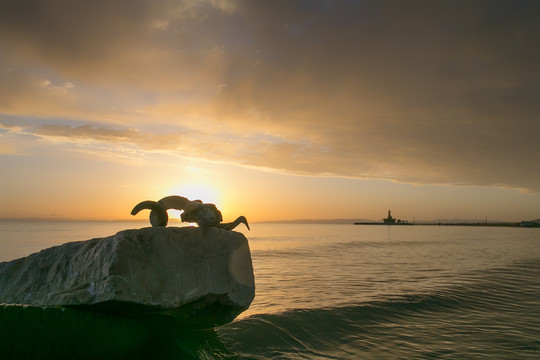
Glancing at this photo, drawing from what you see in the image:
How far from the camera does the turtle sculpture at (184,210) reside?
20.6ft

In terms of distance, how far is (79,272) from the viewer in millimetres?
5281

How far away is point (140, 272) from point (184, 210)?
5.26ft

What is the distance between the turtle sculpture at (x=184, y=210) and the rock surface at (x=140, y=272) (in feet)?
0.69

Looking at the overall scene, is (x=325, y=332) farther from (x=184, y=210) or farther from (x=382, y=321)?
(x=184, y=210)

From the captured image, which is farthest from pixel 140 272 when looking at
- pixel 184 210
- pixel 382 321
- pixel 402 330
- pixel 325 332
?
pixel 382 321

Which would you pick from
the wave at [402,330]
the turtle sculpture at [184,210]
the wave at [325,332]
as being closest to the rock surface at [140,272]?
the turtle sculpture at [184,210]

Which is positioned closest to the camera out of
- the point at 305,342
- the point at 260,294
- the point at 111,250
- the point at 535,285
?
the point at 111,250

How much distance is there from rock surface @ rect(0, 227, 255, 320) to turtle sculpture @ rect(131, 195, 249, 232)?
209 millimetres

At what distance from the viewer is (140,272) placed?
5.10 meters

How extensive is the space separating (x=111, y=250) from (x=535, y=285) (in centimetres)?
1778

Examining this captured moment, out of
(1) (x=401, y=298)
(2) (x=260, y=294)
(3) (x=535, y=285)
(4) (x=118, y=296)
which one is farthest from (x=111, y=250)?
(3) (x=535, y=285)

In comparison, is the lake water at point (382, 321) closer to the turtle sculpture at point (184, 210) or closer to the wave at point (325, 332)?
the wave at point (325, 332)

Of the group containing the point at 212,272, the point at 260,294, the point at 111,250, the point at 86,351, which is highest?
the point at 111,250

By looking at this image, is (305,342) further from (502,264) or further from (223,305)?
(502,264)
